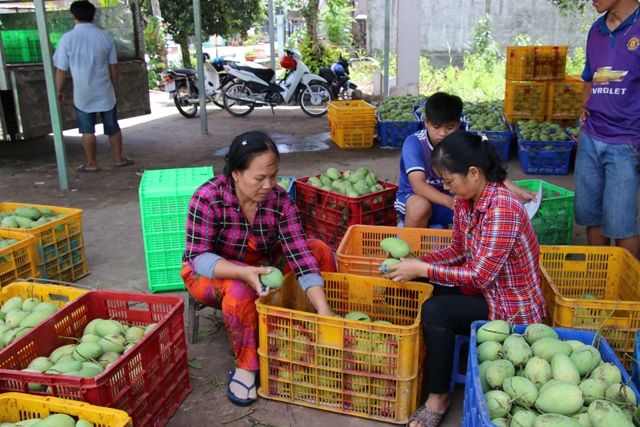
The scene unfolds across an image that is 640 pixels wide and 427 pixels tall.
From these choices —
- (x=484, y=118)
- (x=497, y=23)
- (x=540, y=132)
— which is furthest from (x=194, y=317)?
(x=497, y=23)

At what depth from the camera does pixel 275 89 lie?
36.9ft

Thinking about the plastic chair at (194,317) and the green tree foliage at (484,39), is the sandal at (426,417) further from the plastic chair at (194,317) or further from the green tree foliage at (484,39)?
the green tree foliage at (484,39)

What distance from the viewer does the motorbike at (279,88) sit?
11109 millimetres

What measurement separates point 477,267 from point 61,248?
2.73 metres

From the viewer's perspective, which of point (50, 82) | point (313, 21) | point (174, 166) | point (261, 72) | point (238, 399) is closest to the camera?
point (238, 399)

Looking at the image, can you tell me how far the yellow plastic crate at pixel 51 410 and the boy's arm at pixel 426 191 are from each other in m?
2.19

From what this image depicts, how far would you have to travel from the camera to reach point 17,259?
328 centimetres

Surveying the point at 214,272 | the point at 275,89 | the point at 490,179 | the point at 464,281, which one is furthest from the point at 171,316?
the point at 275,89

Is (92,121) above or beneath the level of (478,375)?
above

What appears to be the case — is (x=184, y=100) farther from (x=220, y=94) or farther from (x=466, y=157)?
(x=466, y=157)

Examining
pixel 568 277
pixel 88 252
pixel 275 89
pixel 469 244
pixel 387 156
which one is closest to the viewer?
pixel 469 244

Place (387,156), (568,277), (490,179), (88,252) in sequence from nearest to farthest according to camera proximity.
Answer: (490,179) < (568,277) < (88,252) < (387,156)

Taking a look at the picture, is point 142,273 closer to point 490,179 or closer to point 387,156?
point 490,179

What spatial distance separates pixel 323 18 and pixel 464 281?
1737cm
